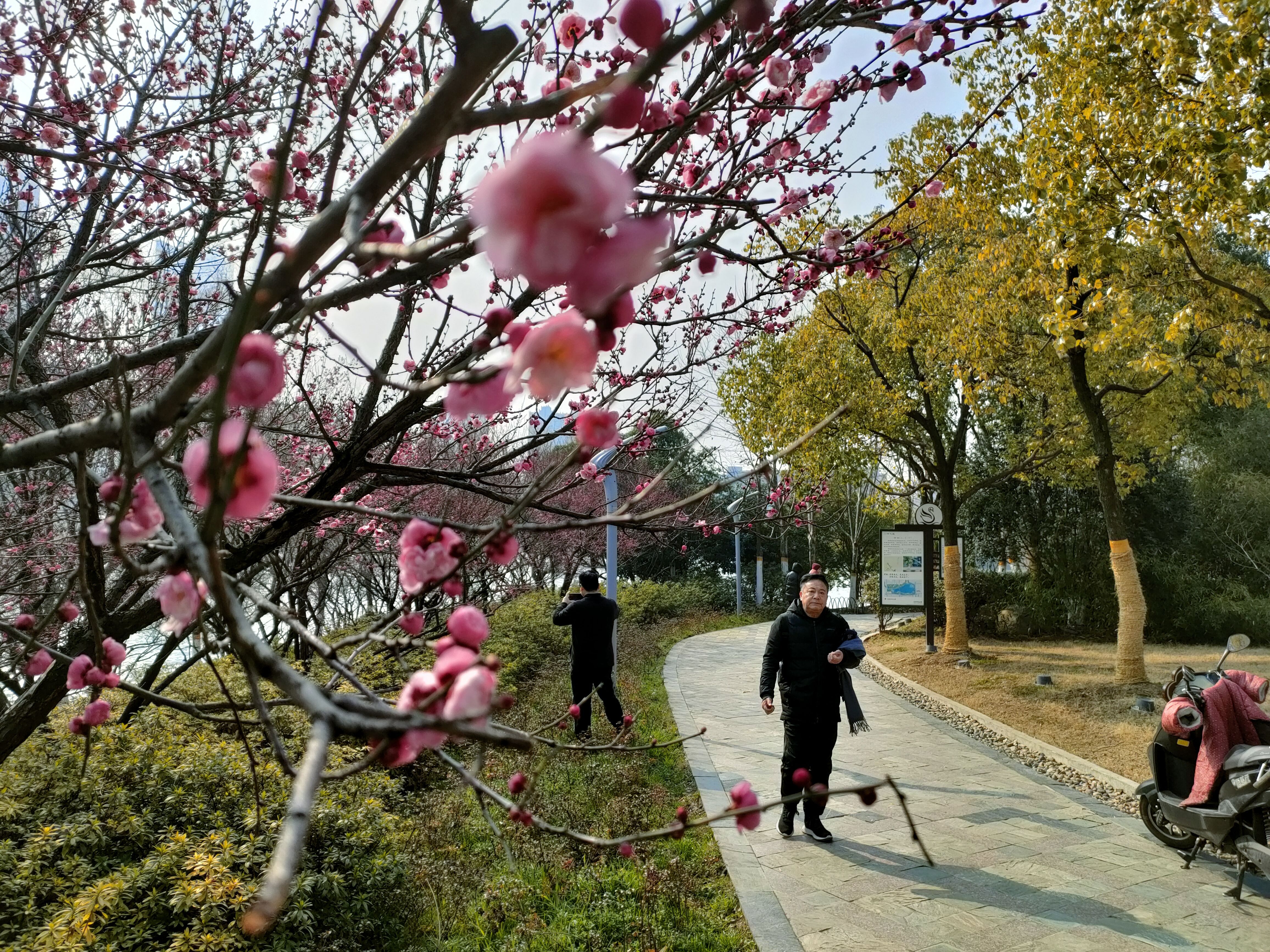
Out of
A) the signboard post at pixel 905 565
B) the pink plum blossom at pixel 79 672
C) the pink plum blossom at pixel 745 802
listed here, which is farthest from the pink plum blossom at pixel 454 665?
the signboard post at pixel 905 565

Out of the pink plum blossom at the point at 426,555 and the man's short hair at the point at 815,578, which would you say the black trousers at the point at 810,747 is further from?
the pink plum blossom at the point at 426,555

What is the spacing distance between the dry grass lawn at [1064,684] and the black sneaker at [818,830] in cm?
288

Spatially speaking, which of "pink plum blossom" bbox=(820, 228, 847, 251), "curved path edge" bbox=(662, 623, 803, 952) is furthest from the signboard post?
"pink plum blossom" bbox=(820, 228, 847, 251)

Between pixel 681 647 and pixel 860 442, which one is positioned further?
pixel 681 647

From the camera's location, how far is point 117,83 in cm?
476

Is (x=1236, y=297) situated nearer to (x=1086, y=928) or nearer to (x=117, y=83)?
(x=1086, y=928)

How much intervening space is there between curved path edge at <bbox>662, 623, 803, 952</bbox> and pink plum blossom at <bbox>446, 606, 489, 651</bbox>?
277 cm

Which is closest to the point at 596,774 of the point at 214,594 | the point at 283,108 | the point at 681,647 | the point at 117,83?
the point at 283,108

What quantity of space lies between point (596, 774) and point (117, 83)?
557 cm

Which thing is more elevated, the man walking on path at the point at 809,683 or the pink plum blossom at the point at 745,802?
the pink plum blossom at the point at 745,802

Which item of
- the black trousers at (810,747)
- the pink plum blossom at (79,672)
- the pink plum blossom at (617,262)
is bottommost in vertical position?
the black trousers at (810,747)

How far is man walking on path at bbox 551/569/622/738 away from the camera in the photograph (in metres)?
7.42

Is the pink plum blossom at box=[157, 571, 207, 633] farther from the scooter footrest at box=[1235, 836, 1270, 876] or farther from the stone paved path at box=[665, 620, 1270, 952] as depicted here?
the scooter footrest at box=[1235, 836, 1270, 876]

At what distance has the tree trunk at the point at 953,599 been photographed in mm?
12570
